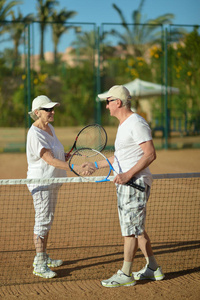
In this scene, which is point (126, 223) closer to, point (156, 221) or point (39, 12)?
point (156, 221)

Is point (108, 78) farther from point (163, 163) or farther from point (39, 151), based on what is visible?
point (39, 151)

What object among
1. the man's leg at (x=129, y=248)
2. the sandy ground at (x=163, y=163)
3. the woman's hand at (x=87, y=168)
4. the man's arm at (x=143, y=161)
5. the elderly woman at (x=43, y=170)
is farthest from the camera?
the sandy ground at (x=163, y=163)

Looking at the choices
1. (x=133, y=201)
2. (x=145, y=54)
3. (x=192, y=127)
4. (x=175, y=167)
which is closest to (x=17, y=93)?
(x=145, y=54)

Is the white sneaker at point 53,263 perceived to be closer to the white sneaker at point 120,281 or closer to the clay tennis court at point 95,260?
the clay tennis court at point 95,260

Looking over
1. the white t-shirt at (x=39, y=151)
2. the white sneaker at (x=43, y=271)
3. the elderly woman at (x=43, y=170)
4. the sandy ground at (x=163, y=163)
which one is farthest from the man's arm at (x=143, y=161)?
the sandy ground at (x=163, y=163)

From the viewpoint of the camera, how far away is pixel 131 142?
3.62 meters

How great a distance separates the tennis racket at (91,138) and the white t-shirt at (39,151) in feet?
0.95

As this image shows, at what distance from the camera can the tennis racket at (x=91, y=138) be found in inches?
180

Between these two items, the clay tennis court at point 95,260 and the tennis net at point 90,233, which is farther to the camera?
the tennis net at point 90,233

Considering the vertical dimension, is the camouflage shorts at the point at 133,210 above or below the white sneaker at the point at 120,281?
above

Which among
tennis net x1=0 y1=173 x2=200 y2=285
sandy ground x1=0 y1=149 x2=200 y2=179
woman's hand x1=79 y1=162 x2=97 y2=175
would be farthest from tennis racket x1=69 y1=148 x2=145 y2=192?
sandy ground x1=0 y1=149 x2=200 y2=179

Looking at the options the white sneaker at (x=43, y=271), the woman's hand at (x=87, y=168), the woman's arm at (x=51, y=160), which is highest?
the woman's arm at (x=51, y=160)

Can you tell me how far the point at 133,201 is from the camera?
12.1ft

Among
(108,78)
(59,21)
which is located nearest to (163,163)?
(108,78)
